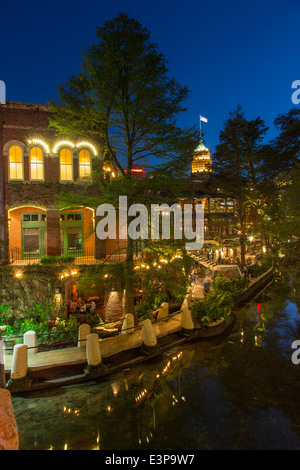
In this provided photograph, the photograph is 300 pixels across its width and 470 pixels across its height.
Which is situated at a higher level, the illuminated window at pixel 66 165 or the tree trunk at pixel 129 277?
the illuminated window at pixel 66 165

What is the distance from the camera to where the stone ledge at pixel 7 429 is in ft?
8.18

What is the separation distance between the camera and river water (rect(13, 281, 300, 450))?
686cm

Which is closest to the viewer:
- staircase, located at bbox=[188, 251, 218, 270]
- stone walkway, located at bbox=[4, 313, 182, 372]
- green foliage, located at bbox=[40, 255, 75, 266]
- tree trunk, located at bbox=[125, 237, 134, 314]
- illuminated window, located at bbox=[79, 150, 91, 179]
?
stone walkway, located at bbox=[4, 313, 182, 372]

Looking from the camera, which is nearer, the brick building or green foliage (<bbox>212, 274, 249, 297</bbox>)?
the brick building

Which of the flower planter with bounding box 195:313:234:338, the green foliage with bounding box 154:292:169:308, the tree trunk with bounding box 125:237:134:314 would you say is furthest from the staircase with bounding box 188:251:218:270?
the tree trunk with bounding box 125:237:134:314

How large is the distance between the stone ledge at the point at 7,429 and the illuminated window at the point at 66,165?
1670 centimetres

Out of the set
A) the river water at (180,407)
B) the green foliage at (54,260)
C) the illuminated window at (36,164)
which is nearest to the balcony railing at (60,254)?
the green foliage at (54,260)

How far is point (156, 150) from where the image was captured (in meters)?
12.2

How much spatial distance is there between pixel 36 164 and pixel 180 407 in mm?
15804

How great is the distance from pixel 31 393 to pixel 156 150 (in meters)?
10.4

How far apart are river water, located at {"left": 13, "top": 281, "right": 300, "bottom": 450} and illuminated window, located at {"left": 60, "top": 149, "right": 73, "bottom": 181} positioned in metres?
12.7

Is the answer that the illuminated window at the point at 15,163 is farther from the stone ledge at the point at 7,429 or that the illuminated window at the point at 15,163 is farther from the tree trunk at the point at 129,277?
the stone ledge at the point at 7,429

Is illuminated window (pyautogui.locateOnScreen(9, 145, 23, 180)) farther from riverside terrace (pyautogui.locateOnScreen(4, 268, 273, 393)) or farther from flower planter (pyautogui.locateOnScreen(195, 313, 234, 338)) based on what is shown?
flower planter (pyautogui.locateOnScreen(195, 313, 234, 338))

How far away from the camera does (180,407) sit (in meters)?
8.27
